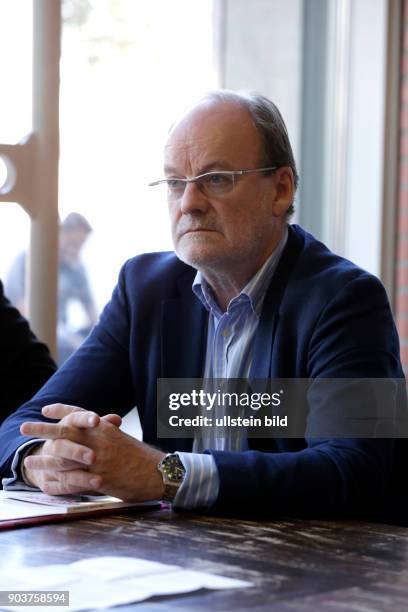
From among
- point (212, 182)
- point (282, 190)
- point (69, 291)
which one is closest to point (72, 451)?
point (212, 182)

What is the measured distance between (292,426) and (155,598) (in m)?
0.91

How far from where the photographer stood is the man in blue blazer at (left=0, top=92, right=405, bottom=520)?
5.78ft

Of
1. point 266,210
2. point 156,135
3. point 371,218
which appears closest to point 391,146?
point 371,218

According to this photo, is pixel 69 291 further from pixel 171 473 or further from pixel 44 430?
pixel 171 473

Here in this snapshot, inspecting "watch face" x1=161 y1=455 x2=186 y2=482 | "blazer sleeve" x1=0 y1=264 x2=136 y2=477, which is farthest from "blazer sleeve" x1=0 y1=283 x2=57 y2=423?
"watch face" x1=161 y1=455 x2=186 y2=482

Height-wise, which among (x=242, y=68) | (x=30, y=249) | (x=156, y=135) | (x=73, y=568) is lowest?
(x=73, y=568)

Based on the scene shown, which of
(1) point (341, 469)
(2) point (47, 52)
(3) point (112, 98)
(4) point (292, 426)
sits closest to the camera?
(1) point (341, 469)

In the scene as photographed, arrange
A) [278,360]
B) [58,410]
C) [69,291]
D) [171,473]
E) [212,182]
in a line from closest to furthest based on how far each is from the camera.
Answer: [171,473] → [58,410] → [278,360] → [212,182] → [69,291]

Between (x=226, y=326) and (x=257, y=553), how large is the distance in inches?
33.7

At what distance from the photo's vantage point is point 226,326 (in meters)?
2.15

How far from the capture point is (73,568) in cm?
123

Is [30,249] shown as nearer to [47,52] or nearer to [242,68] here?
[47,52]

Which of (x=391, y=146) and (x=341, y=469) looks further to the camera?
(x=391, y=146)

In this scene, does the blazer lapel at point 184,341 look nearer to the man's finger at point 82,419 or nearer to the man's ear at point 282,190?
the man's ear at point 282,190
